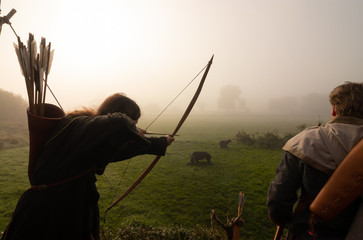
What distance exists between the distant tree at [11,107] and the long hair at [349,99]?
3739 centimetres

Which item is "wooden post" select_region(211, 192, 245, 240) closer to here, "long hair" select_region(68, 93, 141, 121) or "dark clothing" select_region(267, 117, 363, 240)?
"dark clothing" select_region(267, 117, 363, 240)

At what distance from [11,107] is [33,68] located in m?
37.9

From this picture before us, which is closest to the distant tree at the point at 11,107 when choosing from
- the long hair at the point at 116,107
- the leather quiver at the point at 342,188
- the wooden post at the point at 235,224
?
the long hair at the point at 116,107

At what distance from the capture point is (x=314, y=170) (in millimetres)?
1600

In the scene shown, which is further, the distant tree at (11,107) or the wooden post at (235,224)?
the distant tree at (11,107)

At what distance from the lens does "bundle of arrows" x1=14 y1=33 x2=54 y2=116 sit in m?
1.76

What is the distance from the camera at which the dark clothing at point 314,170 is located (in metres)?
1.52

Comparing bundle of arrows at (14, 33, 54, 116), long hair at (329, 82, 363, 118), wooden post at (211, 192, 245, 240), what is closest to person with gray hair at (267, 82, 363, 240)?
long hair at (329, 82, 363, 118)

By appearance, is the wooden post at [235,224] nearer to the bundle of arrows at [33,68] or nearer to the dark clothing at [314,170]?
the dark clothing at [314,170]

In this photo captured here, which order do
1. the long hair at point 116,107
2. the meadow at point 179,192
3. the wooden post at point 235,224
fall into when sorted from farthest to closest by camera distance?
the meadow at point 179,192 → the wooden post at point 235,224 → the long hair at point 116,107

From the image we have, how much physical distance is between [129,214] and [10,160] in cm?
1084

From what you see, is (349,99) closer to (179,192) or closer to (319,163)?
(319,163)

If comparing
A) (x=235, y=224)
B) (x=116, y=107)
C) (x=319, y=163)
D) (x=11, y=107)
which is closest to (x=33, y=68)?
(x=116, y=107)

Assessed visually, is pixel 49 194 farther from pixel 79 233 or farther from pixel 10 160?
pixel 10 160
